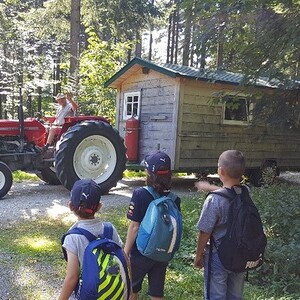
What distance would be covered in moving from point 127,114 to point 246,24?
554cm

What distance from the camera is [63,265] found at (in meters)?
4.27

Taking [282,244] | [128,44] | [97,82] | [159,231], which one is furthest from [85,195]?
[128,44]

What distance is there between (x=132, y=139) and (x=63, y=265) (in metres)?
6.45

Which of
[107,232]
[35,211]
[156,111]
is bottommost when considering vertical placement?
[35,211]

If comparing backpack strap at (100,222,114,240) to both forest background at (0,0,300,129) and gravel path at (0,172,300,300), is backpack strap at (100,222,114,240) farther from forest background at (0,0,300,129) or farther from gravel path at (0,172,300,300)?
forest background at (0,0,300,129)

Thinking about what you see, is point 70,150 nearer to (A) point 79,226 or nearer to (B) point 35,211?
(B) point 35,211

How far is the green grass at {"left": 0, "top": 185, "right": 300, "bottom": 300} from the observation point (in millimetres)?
3755

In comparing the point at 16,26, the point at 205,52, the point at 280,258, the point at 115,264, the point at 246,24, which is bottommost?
the point at 280,258

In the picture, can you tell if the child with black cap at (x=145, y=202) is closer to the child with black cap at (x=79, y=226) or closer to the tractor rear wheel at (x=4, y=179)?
the child with black cap at (x=79, y=226)

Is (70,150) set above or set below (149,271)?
above

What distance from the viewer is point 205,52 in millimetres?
6367

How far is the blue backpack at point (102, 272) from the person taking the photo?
220cm

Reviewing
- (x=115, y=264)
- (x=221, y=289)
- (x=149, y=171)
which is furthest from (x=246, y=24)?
(x=115, y=264)

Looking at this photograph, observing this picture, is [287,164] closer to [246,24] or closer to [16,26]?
[246,24]
